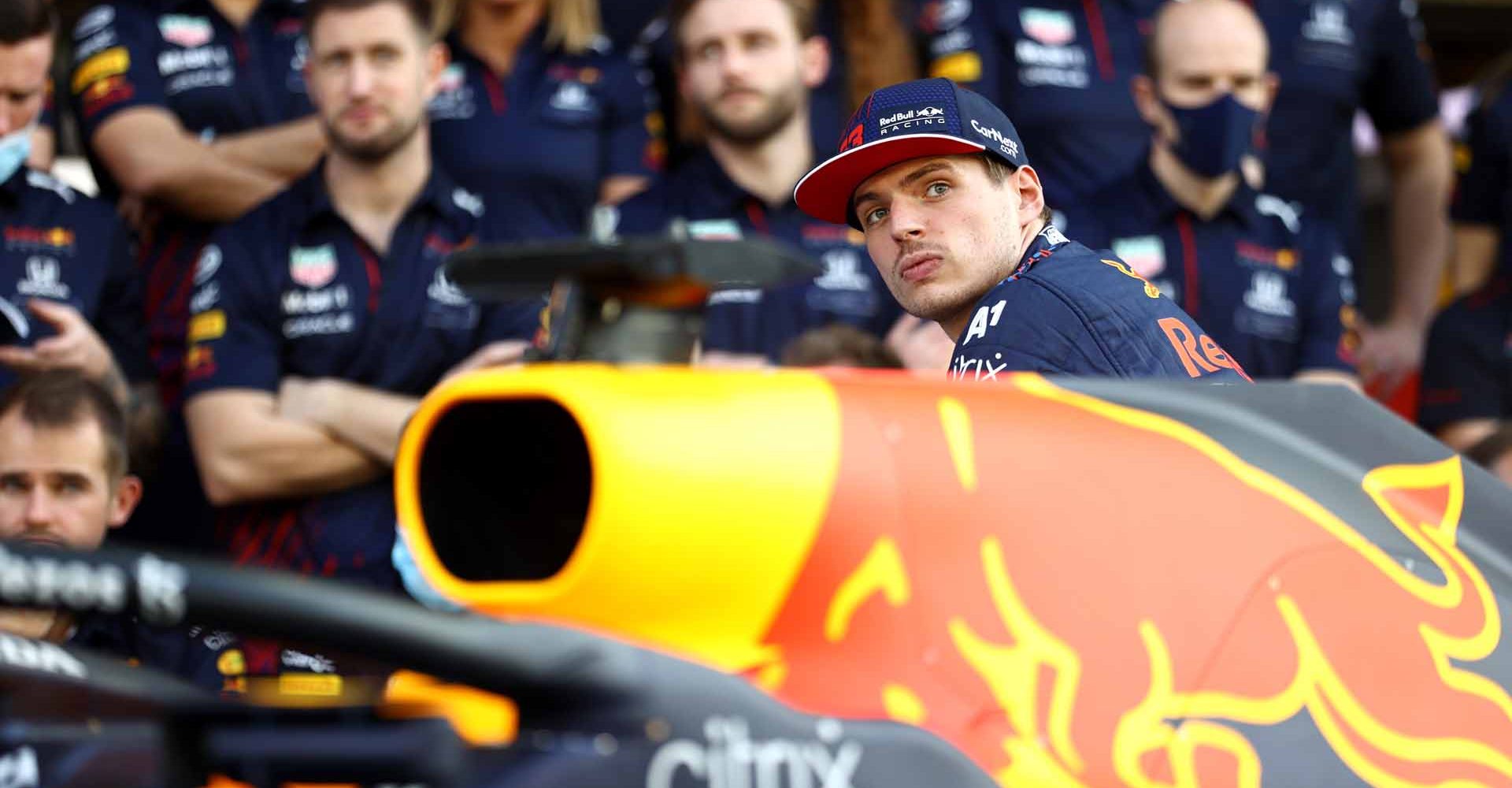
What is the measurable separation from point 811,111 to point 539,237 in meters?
1.13

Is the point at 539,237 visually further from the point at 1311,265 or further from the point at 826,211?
the point at 1311,265

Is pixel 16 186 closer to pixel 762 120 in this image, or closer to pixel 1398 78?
pixel 762 120

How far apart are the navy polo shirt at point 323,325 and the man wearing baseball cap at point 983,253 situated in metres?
1.85

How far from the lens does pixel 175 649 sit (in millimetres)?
4914

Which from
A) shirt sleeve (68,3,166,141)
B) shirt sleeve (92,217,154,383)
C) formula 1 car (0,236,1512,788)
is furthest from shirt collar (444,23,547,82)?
formula 1 car (0,236,1512,788)

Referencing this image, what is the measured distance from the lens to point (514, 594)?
2.20 m

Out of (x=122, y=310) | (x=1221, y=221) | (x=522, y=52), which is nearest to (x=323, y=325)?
(x=122, y=310)

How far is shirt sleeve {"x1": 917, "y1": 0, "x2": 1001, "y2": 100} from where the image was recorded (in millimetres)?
6320

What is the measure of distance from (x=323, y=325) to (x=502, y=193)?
2.57ft

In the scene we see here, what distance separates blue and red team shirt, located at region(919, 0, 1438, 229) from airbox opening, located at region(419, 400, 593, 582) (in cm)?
389

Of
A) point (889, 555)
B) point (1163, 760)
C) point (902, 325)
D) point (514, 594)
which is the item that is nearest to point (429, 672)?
point (514, 594)

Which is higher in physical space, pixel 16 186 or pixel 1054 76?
pixel 1054 76

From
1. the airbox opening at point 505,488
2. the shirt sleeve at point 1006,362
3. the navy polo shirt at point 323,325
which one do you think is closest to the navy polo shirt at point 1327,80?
the navy polo shirt at point 323,325

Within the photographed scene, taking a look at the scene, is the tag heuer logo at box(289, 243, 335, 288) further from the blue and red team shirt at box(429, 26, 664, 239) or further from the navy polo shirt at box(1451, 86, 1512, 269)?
the navy polo shirt at box(1451, 86, 1512, 269)
